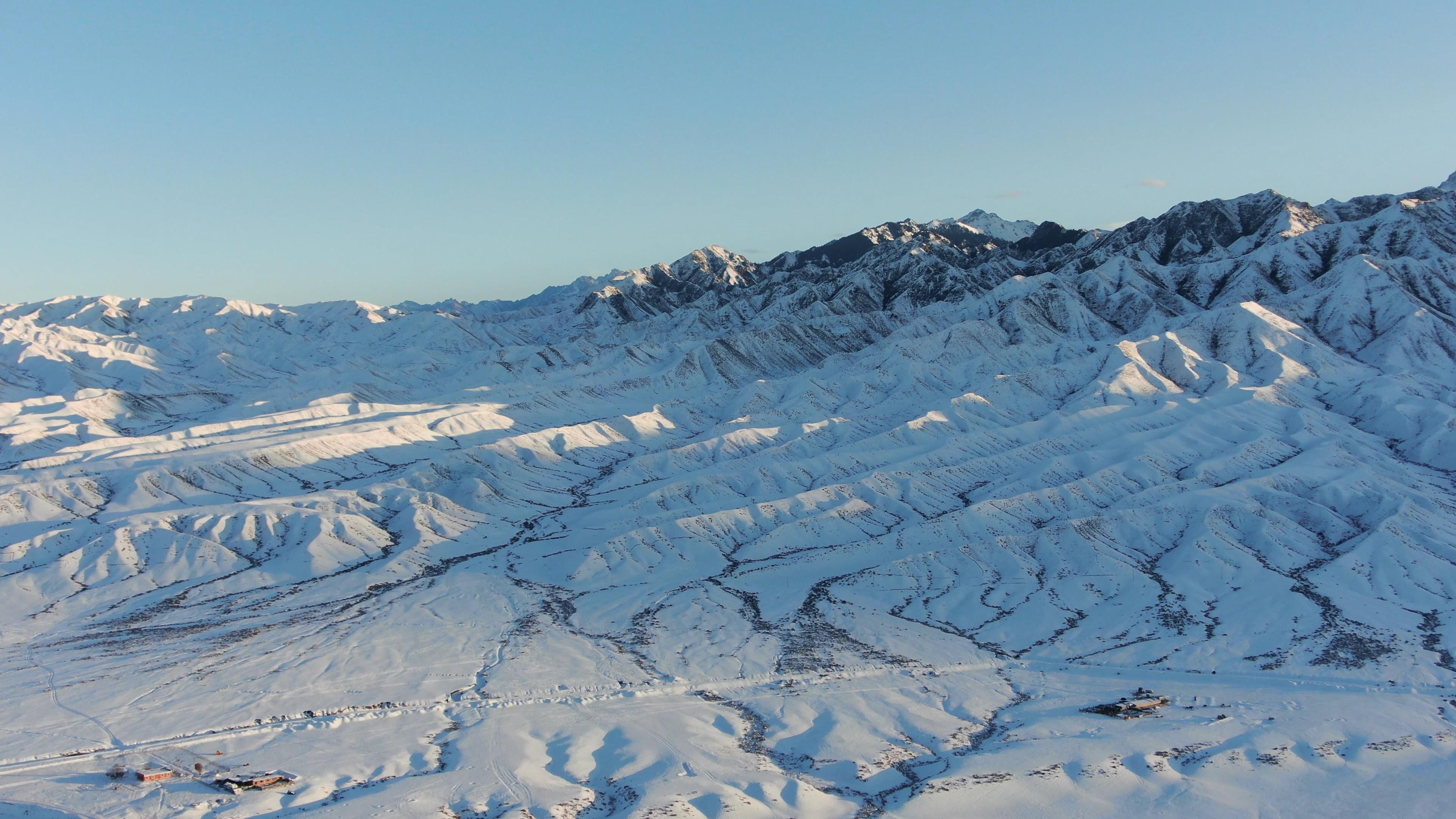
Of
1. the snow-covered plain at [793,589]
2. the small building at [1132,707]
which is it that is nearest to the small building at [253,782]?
the snow-covered plain at [793,589]

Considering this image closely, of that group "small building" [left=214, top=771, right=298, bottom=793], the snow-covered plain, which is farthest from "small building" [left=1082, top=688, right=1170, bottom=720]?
"small building" [left=214, top=771, right=298, bottom=793]

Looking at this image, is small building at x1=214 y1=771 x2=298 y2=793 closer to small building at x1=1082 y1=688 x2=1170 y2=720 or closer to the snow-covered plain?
the snow-covered plain

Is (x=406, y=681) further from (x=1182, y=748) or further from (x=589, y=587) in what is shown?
(x=1182, y=748)

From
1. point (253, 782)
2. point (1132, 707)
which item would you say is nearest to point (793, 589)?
point (1132, 707)

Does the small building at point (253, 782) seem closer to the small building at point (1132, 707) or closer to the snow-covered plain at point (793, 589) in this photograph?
the snow-covered plain at point (793, 589)

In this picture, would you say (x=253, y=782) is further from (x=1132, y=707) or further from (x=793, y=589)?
(x=793, y=589)
